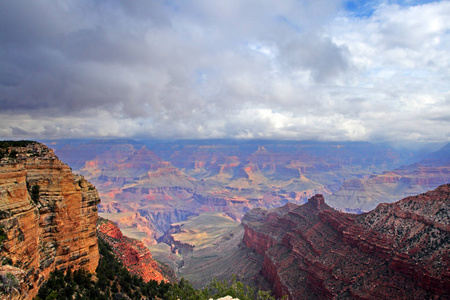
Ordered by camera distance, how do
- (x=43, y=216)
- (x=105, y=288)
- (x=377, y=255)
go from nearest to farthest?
(x=43, y=216) < (x=105, y=288) < (x=377, y=255)

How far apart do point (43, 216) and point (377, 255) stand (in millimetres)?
53470

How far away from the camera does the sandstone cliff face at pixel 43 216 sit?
19.7m

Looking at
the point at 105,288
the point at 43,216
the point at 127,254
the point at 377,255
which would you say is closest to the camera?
the point at 43,216

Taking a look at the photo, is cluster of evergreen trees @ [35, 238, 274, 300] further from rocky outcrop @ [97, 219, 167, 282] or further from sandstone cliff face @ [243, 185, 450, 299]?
sandstone cliff face @ [243, 185, 450, 299]

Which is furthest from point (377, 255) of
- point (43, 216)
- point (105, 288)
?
point (43, 216)

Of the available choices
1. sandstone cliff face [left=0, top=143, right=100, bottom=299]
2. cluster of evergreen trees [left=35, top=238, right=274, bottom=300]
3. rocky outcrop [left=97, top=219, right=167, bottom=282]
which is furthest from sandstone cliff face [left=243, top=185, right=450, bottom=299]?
sandstone cliff face [left=0, top=143, right=100, bottom=299]

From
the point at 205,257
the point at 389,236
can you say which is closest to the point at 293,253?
the point at 389,236

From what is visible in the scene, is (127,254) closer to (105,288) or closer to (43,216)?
(105,288)

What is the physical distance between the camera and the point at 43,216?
25047mm

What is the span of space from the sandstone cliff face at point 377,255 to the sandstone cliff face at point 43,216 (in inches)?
1722

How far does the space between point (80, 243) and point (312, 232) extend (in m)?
60.8

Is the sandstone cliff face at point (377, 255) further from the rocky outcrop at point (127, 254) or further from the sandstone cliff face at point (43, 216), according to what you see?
the sandstone cliff face at point (43, 216)

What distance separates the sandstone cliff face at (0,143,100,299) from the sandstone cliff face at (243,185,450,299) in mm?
43740

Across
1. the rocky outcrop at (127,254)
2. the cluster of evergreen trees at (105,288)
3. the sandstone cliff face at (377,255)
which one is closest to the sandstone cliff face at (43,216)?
the cluster of evergreen trees at (105,288)
